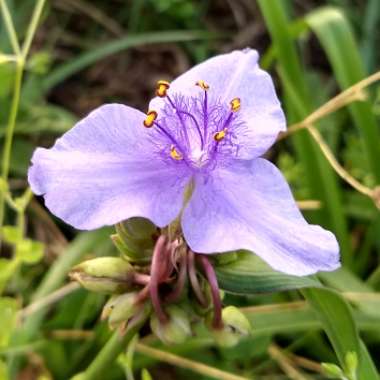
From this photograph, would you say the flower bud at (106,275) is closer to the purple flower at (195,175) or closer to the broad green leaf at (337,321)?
the purple flower at (195,175)

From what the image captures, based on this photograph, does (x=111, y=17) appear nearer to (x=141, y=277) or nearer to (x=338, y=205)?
(x=338, y=205)

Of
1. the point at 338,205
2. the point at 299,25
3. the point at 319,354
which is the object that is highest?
the point at 299,25

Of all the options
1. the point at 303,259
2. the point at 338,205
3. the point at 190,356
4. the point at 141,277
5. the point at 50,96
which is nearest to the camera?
the point at 303,259

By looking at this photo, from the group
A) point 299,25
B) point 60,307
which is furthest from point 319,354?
point 299,25

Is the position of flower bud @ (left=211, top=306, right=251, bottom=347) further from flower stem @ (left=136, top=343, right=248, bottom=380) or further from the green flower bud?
flower stem @ (left=136, top=343, right=248, bottom=380)

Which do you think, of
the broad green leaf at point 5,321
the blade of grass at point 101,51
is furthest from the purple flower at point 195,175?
the blade of grass at point 101,51

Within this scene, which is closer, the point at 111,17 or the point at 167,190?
the point at 167,190
